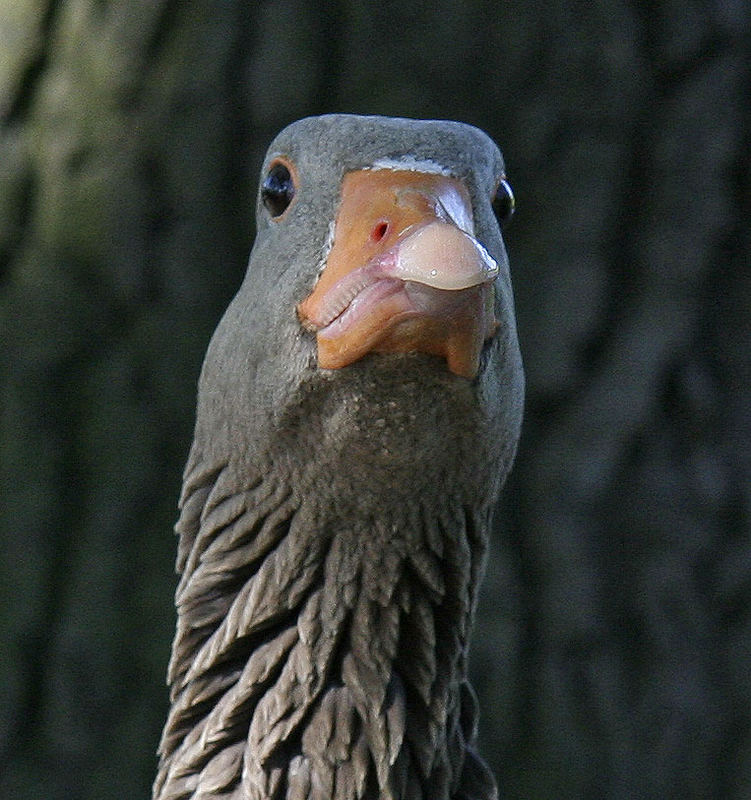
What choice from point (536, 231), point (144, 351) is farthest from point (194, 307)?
point (536, 231)

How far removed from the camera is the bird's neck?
2275 mm

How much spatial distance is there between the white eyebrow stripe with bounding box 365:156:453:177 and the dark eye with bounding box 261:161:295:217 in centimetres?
29

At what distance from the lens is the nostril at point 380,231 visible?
6.31ft

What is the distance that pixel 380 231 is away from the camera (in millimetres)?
1936

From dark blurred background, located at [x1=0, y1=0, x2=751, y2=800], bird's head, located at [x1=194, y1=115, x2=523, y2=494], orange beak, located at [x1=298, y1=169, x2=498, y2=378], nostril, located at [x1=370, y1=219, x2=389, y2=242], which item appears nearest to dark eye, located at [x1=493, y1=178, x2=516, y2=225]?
bird's head, located at [x1=194, y1=115, x2=523, y2=494]

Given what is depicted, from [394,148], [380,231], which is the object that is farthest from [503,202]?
[380,231]

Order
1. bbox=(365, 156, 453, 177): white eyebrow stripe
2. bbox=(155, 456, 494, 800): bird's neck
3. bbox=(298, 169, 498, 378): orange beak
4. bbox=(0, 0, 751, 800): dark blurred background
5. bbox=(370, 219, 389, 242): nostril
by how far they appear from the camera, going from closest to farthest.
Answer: bbox=(298, 169, 498, 378): orange beak < bbox=(370, 219, 389, 242): nostril < bbox=(365, 156, 453, 177): white eyebrow stripe < bbox=(155, 456, 494, 800): bird's neck < bbox=(0, 0, 751, 800): dark blurred background

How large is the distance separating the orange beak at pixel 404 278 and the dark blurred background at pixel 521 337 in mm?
1979

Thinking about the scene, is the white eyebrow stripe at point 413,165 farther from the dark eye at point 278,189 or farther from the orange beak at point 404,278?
the dark eye at point 278,189

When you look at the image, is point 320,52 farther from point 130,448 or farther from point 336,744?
point 336,744

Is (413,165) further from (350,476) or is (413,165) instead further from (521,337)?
(521,337)

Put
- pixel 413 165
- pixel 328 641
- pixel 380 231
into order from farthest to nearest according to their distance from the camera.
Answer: pixel 328 641, pixel 413 165, pixel 380 231

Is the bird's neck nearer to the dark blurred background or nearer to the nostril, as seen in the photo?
the nostril

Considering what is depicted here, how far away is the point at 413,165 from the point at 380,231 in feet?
0.56
